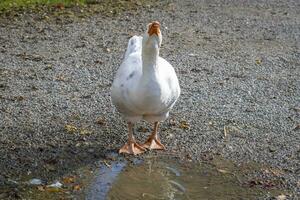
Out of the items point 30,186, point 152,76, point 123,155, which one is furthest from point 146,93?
point 30,186

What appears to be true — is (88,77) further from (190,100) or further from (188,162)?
(188,162)

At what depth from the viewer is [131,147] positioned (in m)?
5.76

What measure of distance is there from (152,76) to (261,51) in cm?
457

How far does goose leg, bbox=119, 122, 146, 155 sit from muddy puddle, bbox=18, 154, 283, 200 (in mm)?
103

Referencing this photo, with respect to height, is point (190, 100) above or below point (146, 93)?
below

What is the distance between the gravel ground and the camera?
19.2 feet

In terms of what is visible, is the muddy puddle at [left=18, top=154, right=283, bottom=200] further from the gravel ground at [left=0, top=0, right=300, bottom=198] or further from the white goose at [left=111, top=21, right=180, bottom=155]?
the white goose at [left=111, top=21, right=180, bottom=155]

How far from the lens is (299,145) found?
607 centimetres

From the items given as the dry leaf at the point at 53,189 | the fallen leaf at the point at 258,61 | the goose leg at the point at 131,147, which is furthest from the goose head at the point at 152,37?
the fallen leaf at the point at 258,61

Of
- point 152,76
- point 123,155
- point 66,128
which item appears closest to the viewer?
point 152,76

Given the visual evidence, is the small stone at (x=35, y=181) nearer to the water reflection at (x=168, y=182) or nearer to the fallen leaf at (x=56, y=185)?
the fallen leaf at (x=56, y=185)

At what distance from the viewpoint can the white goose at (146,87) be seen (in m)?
5.34

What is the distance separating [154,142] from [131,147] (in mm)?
285

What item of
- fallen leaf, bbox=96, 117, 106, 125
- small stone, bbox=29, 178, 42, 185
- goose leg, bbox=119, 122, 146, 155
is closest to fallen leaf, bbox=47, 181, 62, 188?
small stone, bbox=29, 178, 42, 185
